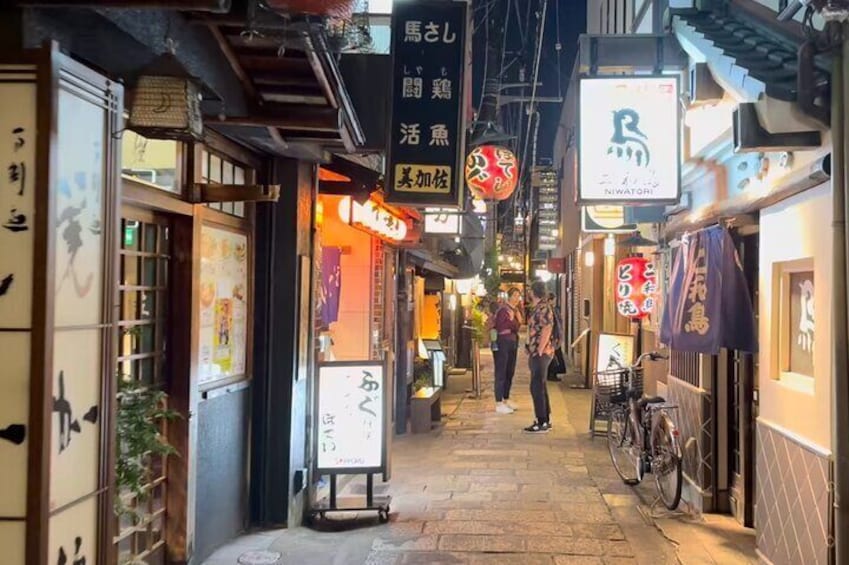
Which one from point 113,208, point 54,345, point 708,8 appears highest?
point 708,8

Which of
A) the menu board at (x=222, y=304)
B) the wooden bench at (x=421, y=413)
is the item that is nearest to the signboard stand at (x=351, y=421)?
the menu board at (x=222, y=304)

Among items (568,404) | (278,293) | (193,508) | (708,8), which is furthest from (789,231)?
(568,404)

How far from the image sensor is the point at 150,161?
626 centimetres

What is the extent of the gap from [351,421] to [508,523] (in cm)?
220

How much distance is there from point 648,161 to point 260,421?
5.50m

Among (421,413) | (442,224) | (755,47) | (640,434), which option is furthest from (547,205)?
(755,47)

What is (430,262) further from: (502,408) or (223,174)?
(223,174)

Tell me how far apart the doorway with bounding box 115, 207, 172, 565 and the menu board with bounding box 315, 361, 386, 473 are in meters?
2.38

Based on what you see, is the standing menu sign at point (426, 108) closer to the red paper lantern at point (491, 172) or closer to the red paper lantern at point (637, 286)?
the red paper lantern at point (491, 172)

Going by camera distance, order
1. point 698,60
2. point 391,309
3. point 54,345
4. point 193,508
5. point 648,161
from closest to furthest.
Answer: point 54,345 < point 193,508 < point 698,60 < point 648,161 < point 391,309

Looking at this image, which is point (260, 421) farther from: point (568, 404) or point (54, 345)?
point (568, 404)

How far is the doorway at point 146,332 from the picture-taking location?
6.06m

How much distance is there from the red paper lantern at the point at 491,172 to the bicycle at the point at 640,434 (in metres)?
3.70

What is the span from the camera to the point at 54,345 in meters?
3.63
